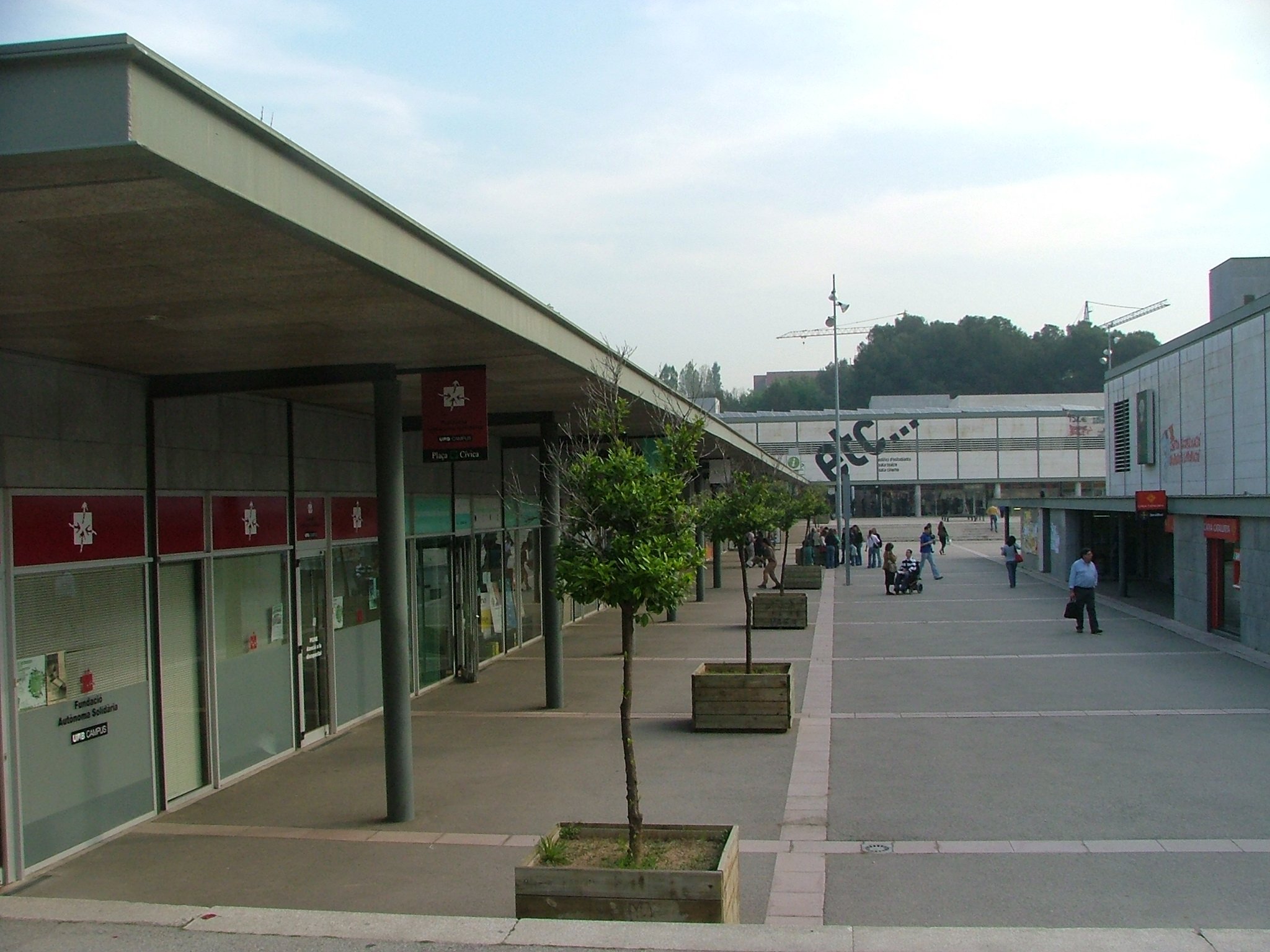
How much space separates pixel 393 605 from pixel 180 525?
212 cm

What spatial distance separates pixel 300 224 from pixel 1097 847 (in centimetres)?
651

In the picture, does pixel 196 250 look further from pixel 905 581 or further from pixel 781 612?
pixel 905 581

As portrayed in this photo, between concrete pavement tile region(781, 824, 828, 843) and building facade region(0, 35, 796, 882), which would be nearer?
building facade region(0, 35, 796, 882)

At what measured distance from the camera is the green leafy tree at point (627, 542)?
22.6 ft

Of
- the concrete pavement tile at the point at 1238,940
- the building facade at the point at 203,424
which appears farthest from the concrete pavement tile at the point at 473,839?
the concrete pavement tile at the point at 1238,940

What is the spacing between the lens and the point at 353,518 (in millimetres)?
13266

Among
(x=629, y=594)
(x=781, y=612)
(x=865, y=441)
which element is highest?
(x=865, y=441)

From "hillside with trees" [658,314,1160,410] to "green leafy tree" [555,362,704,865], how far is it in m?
118

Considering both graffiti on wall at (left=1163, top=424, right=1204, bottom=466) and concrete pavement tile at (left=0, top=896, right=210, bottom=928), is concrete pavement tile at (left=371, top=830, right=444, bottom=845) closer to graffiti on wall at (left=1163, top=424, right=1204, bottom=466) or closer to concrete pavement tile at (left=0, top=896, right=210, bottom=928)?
concrete pavement tile at (left=0, top=896, right=210, bottom=928)

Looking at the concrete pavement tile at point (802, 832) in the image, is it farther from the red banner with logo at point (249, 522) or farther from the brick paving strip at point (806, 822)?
the red banner with logo at point (249, 522)

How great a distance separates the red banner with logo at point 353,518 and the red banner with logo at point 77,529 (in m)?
3.49

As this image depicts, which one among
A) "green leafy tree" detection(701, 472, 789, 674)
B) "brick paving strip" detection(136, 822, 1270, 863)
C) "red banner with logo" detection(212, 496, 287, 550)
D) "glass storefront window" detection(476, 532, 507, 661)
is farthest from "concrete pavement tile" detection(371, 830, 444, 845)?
"green leafy tree" detection(701, 472, 789, 674)

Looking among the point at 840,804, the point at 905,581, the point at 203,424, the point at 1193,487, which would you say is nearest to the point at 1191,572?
the point at 905,581

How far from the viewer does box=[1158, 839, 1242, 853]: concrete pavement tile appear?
25.3ft
